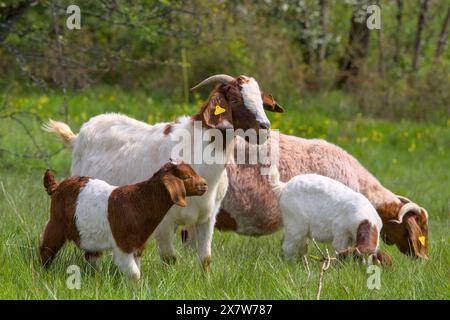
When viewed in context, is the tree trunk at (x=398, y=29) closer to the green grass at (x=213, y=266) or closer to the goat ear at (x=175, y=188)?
the green grass at (x=213, y=266)

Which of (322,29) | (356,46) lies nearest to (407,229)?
(356,46)

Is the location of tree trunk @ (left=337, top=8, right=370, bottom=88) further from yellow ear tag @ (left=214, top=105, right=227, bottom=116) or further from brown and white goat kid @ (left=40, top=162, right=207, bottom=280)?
brown and white goat kid @ (left=40, top=162, right=207, bottom=280)

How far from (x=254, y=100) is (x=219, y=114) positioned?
0.25m

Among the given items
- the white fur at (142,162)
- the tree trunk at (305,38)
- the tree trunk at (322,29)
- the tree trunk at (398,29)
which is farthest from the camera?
the tree trunk at (398,29)

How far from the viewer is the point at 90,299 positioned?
4.91 metres

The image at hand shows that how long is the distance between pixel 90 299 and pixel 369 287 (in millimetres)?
1697

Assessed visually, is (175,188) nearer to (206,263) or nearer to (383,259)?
(206,263)

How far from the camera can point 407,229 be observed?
23.7 feet

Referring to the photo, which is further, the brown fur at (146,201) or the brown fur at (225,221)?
the brown fur at (225,221)

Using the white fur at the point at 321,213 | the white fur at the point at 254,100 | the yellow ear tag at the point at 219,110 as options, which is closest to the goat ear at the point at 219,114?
the yellow ear tag at the point at 219,110

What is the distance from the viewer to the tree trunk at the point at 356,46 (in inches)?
675

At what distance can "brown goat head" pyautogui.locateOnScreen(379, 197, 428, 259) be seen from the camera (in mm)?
7078

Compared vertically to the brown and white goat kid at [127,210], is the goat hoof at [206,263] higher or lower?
lower

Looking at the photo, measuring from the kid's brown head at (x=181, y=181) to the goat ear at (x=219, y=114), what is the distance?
650 millimetres
